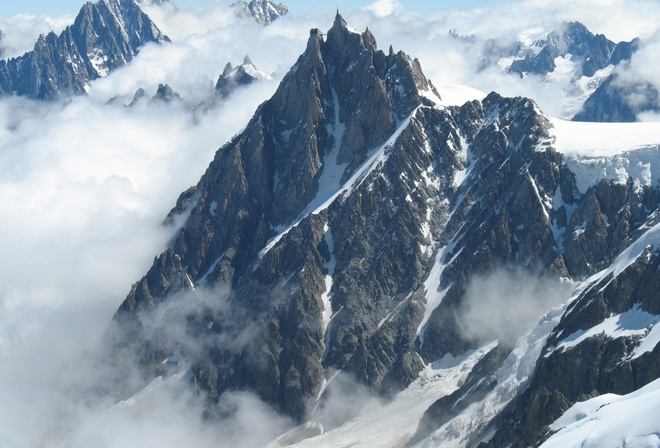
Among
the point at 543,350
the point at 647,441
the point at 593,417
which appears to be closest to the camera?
the point at 647,441

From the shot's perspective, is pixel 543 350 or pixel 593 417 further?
pixel 543 350

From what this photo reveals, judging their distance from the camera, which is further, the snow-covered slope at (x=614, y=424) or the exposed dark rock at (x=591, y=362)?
the exposed dark rock at (x=591, y=362)

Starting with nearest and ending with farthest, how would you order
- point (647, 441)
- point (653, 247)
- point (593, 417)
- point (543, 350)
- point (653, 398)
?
point (647, 441) → point (653, 398) → point (593, 417) → point (653, 247) → point (543, 350)

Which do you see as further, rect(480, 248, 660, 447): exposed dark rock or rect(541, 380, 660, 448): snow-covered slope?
rect(480, 248, 660, 447): exposed dark rock

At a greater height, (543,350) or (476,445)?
(543,350)

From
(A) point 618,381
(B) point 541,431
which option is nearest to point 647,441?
(B) point 541,431

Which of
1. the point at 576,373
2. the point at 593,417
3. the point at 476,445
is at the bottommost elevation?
the point at 476,445

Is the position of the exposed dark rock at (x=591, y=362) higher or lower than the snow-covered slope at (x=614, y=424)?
lower

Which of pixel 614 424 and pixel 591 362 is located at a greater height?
pixel 614 424

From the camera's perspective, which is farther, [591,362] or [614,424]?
[591,362]

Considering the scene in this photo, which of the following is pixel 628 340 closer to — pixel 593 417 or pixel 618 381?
pixel 618 381

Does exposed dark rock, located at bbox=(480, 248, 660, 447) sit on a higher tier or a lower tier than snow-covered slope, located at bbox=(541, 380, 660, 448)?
lower
